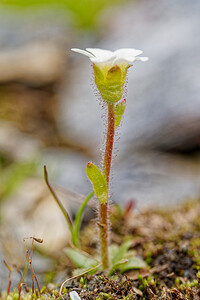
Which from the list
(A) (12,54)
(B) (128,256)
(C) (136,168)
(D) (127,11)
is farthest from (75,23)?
(B) (128,256)

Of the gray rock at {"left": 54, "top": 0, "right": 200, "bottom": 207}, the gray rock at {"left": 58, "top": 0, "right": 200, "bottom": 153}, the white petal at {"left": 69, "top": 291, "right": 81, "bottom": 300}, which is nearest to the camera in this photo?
the white petal at {"left": 69, "top": 291, "right": 81, "bottom": 300}

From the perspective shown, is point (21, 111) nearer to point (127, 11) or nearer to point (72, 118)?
point (72, 118)

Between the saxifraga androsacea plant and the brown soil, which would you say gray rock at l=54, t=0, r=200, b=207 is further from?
the saxifraga androsacea plant

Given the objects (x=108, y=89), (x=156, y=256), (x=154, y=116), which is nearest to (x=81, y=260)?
(x=156, y=256)

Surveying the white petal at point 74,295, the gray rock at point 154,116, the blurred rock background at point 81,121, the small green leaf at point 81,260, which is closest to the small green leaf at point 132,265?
the small green leaf at point 81,260

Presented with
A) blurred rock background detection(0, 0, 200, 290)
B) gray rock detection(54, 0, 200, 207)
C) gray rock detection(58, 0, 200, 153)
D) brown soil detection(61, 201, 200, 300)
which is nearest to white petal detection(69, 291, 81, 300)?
brown soil detection(61, 201, 200, 300)

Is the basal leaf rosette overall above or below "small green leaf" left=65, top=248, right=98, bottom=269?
above

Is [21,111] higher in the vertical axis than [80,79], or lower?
lower
